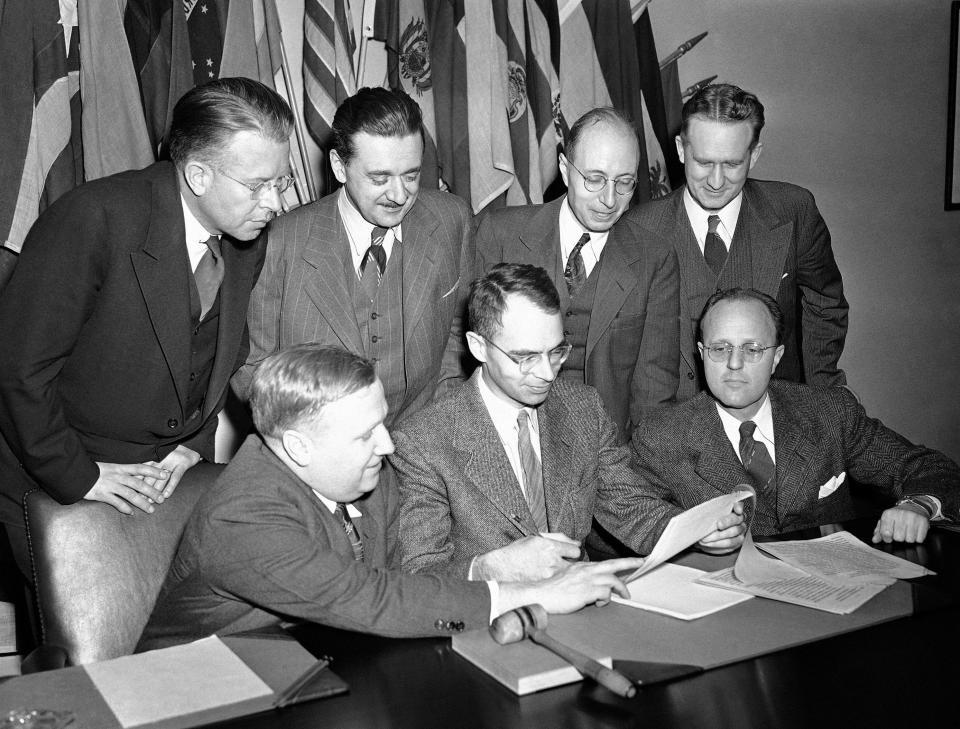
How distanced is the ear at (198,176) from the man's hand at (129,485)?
62cm

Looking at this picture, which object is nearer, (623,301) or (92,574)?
(92,574)

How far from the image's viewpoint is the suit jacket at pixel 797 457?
2.63 meters

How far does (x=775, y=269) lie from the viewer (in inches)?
123

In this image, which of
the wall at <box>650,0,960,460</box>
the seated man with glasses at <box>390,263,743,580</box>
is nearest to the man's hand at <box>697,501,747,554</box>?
the seated man with glasses at <box>390,263,743,580</box>

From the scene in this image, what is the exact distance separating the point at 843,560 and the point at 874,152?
12.4ft

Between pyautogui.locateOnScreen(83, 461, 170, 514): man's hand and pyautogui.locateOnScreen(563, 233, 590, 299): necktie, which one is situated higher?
pyautogui.locateOnScreen(563, 233, 590, 299): necktie

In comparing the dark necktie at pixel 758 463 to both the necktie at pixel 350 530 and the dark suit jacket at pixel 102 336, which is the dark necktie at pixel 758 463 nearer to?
the necktie at pixel 350 530

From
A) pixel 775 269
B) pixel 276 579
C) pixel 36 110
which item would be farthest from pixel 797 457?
pixel 36 110

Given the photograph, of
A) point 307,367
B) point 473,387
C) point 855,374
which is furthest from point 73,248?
point 855,374

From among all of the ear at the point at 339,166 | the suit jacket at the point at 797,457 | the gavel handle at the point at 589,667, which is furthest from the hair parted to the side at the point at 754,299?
the gavel handle at the point at 589,667

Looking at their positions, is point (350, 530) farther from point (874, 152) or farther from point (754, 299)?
point (874, 152)

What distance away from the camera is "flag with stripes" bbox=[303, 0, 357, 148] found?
340 cm

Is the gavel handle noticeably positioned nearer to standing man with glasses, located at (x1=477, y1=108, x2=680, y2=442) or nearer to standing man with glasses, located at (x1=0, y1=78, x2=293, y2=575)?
standing man with glasses, located at (x1=0, y1=78, x2=293, y2=575)

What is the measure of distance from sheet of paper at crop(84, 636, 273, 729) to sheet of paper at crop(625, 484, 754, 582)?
2.43 ft
